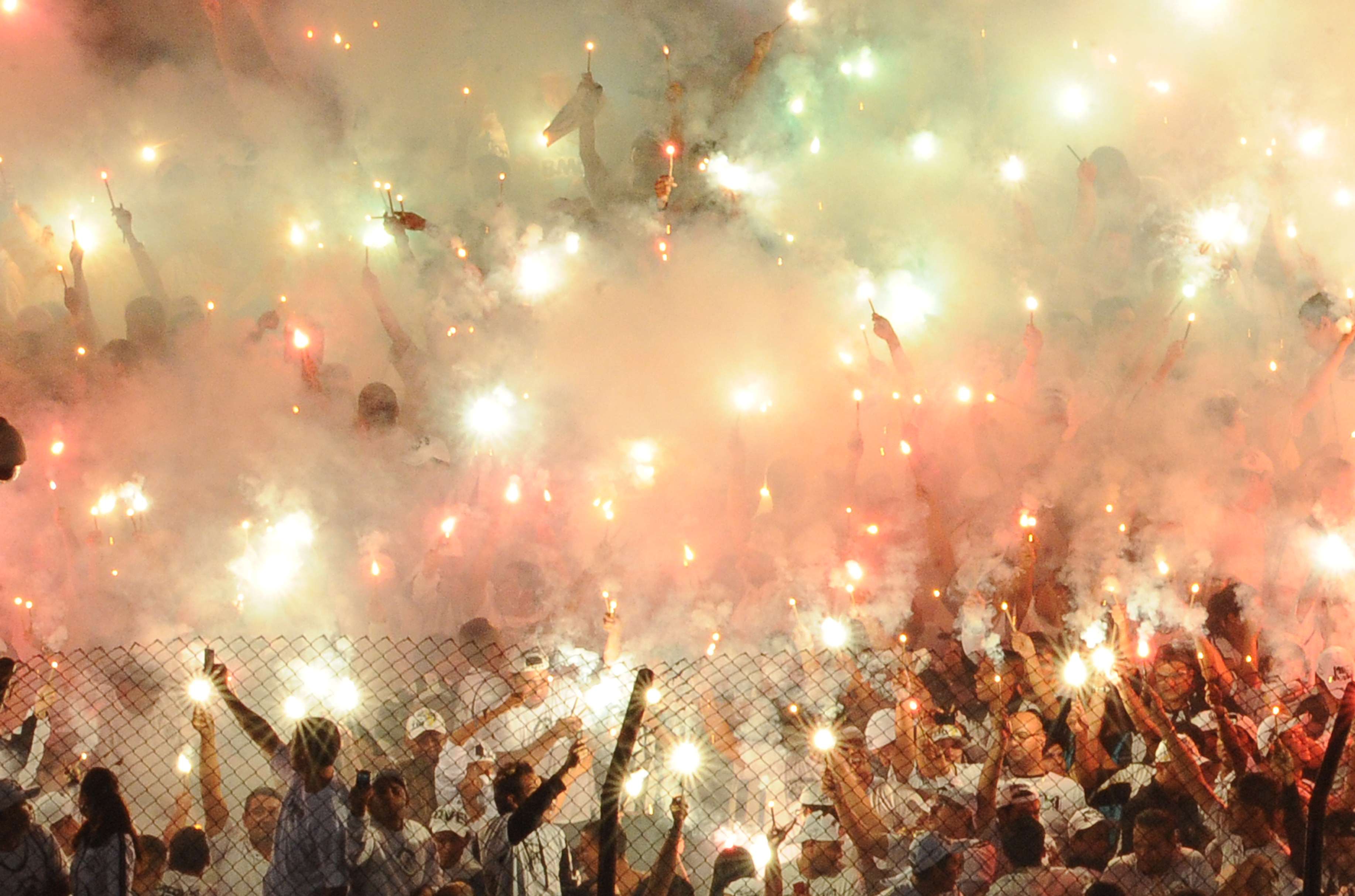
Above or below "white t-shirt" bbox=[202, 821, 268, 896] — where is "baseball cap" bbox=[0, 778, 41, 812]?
above

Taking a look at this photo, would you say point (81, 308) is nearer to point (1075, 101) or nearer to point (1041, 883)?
point (1041, 883)

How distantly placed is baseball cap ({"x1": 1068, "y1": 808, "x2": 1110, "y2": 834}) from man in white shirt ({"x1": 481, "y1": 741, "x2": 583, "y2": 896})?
200cm

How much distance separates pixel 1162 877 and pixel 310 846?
3136mm

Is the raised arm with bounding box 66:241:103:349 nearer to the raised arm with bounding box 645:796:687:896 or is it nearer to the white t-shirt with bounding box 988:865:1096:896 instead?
the raised arm with bounding box 645:796:687:896

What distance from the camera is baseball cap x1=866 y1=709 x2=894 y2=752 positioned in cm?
520

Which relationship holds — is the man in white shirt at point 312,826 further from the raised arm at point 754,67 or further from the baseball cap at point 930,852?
the raised arm at point 754,67

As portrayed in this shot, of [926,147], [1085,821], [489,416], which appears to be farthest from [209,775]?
[926,147]

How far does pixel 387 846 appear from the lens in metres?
3.83

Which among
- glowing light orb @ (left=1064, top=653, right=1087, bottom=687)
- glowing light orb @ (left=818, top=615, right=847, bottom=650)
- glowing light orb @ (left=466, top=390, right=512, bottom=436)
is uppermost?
glowing light orb @ (left=466, top=390, right=512, bottom=436)

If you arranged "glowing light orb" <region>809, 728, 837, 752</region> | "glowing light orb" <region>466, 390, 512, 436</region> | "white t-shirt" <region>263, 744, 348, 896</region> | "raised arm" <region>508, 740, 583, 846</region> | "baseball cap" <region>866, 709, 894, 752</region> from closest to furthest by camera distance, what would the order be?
"raised arm" <region>508, 740, 583, 846</region> < "white t-shirt" <region>263, 744, 348, 896</region> < "glowing light orb" <region>809, 728, 837, 752</region> < "baseball cap" <region>866, 709, 894, 752</region> < "glowing light orb" <region>466, 390, 512, 436</region>

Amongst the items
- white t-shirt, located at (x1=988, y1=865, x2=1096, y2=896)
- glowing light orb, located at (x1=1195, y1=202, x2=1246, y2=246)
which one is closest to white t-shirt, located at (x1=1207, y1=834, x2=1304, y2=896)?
white t-shirt, located at (x1=988, y1=865, x2=1096, y2=896)

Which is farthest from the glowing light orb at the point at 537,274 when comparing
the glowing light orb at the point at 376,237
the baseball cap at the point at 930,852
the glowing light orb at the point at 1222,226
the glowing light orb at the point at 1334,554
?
the baseball cap at the point at 930,852

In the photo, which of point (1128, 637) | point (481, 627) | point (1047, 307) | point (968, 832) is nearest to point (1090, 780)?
point (968, 832)

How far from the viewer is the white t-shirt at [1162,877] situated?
3564 millimetres
